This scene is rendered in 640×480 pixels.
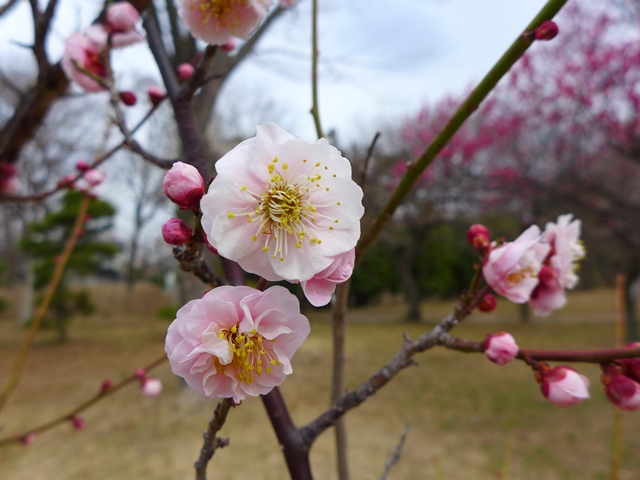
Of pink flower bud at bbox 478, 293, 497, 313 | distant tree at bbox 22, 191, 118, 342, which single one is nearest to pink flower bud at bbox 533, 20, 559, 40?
pink flower bud at bbox 478, 293, 497, 313

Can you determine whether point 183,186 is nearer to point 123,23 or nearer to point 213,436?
point 213,436

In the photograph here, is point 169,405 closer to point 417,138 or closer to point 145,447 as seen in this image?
point 145,447

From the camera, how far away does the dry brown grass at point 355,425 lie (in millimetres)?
2938

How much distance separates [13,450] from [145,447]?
41.9 inches

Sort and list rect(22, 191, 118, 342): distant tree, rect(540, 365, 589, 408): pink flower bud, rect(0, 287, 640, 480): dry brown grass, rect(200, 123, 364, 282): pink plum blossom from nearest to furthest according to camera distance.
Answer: rect(200, 123, 364, 282): pink plum blossom < rect(540, 365, 589, 408): pink flower bud < rect(0, 287, 640, 480): dry brown grass < rect(22, 191, 118, 342): distant tree

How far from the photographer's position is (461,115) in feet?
1.44

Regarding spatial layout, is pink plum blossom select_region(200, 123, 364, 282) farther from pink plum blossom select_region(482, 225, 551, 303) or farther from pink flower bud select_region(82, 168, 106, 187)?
pink flower bud select_region(82, 168, 106, 187)

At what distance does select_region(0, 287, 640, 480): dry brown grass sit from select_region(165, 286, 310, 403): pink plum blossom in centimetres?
199

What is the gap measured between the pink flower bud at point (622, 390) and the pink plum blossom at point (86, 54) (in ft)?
2.70

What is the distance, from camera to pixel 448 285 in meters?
10.7

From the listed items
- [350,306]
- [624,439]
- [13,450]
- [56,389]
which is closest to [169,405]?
[13,450]

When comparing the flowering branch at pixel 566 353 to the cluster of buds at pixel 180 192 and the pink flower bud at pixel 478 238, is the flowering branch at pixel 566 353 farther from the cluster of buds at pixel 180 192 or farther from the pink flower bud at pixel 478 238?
the cluster of buds at pixel 180 192

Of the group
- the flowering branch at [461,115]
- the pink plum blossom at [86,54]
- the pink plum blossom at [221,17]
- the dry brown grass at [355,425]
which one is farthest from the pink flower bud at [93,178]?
the dry brown grass at [355,425]

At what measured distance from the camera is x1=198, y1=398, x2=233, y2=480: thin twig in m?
0.35
